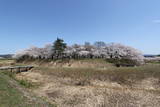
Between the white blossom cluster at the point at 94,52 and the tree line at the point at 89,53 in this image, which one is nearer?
the tree line at the point at 89,53

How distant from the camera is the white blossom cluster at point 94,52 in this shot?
106 ft

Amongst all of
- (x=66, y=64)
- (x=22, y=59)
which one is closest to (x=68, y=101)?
(x=66, y=64)

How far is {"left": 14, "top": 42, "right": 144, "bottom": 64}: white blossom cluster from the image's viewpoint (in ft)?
106

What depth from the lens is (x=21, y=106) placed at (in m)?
5.92

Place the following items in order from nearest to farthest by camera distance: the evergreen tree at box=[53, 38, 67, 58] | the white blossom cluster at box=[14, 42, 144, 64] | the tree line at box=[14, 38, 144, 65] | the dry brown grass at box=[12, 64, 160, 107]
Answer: the dry brown grass at box=[12, 64, 160, 107], the tree line at box=[14, 38, 144, 65], the white blossom cluster at box=[14, 42, 144, 64], the evergreen tree at box=[53, 38, 67, 58]

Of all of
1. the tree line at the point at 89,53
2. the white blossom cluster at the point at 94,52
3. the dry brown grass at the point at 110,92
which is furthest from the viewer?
the white blossom cluster at the point at 94,52

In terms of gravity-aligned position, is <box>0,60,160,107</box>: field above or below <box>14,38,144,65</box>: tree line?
below

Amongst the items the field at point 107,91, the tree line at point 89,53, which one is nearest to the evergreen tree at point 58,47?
the tree line at point 89,53

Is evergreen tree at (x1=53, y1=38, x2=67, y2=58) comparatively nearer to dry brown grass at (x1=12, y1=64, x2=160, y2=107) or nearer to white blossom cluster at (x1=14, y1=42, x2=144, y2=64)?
white blossom cluster at (x1=14, y1=42, x2=144, y2=64)

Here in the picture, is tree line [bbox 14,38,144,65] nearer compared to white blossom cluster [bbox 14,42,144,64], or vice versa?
tree line [bbox 14,38,144,65]

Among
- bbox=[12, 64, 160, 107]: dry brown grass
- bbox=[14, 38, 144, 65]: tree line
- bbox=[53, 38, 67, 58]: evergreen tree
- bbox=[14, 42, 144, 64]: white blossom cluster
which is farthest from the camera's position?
bbox=[53, 38, 67, 58]: evergreen tree

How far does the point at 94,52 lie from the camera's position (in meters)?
35.5

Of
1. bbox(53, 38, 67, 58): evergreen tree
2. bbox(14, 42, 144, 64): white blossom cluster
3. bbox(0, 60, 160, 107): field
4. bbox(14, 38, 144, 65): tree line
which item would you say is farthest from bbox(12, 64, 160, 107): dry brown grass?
bbox(53, 38, 67, 58): evergreen tree

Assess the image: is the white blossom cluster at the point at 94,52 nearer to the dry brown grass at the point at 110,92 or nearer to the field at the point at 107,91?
the field at the point at 107,91
